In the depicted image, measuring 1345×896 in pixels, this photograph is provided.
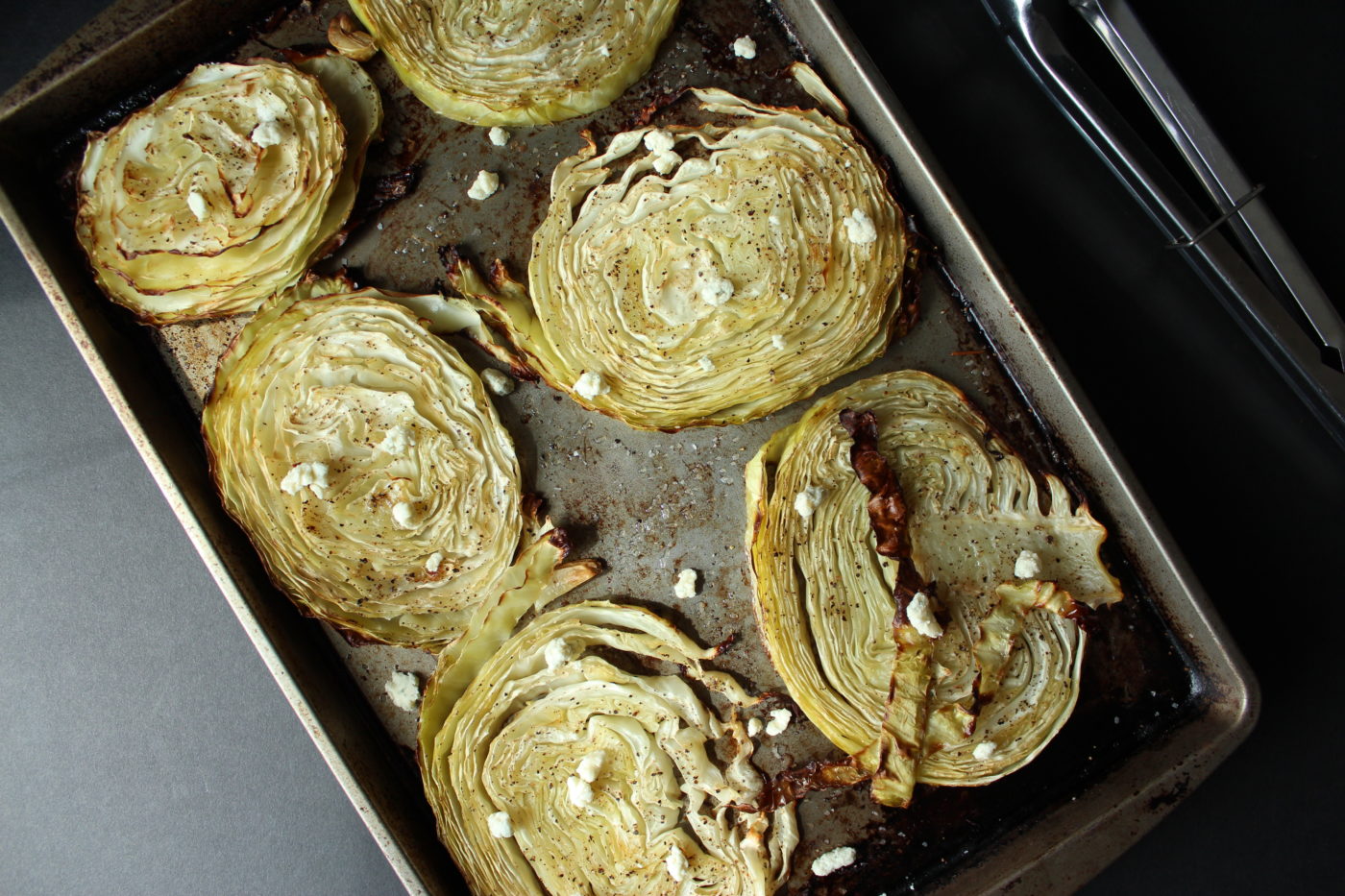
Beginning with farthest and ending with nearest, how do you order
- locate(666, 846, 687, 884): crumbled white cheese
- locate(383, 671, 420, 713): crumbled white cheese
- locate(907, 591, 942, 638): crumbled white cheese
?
locate(383, 671, 420, 713): crumbled white cheese
locate(666, 846, 687, 884): crumbled white cheese
locate(907, 591, 942, 638): crumbled white cheese

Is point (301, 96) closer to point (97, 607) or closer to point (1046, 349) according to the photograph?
point (97, 607)

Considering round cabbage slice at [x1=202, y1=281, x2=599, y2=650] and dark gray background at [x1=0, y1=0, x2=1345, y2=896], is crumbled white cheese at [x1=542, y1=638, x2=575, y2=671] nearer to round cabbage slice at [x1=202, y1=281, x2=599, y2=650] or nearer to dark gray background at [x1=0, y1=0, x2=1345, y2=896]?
round cabbage slice at [x1=202, y1=281, x2=599, y2=650]

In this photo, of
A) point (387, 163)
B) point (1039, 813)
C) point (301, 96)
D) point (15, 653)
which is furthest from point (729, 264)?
point (15, 653)

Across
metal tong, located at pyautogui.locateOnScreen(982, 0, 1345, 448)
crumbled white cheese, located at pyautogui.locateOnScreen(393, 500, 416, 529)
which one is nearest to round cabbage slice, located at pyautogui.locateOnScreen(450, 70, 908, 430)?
crumbled white cheese, located at pyautogui.locateOnScreen(393, 500, 416, 529)

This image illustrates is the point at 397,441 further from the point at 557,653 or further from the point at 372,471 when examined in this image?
the point at 557,653

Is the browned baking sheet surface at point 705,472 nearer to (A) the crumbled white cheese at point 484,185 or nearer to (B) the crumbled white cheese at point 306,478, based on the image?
(A) the crumbled white cheese at point 484,185

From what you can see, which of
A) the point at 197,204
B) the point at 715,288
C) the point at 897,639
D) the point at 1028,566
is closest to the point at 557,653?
the point at 897,639
